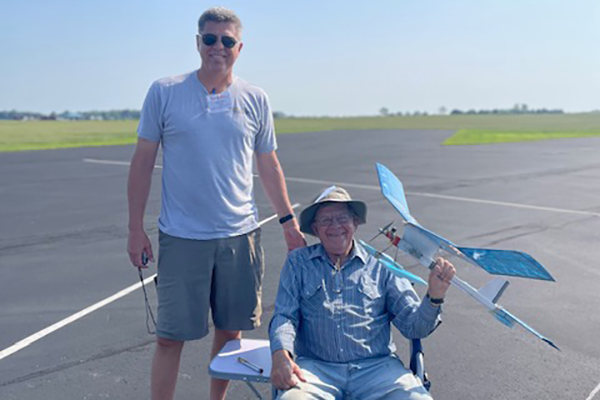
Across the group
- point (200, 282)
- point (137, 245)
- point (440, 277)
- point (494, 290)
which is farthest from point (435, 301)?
point (137, 245)

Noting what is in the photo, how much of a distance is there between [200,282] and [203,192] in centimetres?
47

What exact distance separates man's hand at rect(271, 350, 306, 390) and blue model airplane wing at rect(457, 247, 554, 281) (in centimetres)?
94

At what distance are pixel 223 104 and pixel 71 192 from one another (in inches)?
445

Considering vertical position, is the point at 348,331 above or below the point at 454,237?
above

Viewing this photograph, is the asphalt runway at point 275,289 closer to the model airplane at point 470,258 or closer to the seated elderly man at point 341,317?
the seated elderly man at point 341,317

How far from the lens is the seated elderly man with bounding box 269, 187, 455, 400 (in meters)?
2.98

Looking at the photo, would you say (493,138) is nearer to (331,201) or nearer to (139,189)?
(331,201)

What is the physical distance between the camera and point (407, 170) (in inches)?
728

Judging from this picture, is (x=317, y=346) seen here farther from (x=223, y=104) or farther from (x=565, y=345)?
(x=565, y=345)

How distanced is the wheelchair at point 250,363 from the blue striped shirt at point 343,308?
129mm

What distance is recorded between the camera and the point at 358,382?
9.99 feet

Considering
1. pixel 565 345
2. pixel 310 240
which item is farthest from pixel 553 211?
pixel 565 345

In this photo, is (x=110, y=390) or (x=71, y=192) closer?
(x=110, y=390)

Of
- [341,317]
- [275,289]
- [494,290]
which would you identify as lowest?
[275,289]
